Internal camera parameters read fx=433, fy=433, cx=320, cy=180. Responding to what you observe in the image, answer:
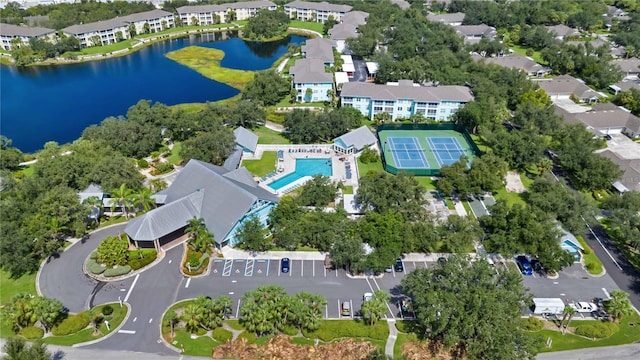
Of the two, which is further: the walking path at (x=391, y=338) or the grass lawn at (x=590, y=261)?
the grass lawn at (x=590, y=261)

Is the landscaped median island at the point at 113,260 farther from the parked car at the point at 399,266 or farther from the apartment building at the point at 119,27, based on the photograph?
the apartment building at the point at 119,27

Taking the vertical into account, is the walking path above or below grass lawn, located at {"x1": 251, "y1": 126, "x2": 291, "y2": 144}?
below

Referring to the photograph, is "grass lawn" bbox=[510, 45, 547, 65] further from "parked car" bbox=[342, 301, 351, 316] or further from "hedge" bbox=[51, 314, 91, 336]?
Result: "hedge" bbox=[51, 314, 91, 336]

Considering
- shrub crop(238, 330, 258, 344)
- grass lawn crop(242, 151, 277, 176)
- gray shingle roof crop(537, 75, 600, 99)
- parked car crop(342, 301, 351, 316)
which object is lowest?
shrub crop(238, 330, 258, 344)

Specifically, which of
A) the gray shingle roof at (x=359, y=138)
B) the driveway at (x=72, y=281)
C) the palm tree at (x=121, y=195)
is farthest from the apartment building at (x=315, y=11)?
the driveway at (x=72, y=281)

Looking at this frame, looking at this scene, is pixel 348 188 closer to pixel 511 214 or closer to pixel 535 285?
pixel 511 214

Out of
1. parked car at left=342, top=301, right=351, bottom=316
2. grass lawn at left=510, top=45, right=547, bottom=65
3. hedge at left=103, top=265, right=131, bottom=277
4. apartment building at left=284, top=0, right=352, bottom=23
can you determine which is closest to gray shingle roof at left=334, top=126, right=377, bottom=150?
parked car at left=342, top=301, right=351, bottom=316

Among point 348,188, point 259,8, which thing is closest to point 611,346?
point 348,188
